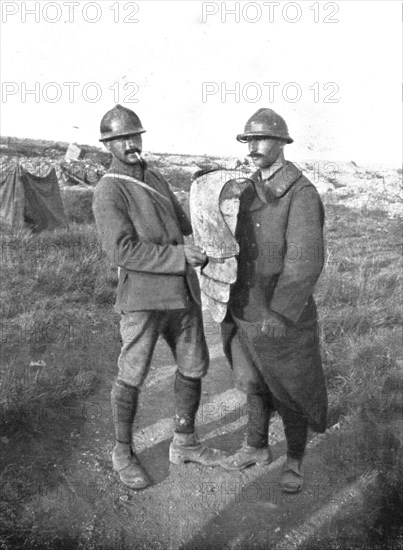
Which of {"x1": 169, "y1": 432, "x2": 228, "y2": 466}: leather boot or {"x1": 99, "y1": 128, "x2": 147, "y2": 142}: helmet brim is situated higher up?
{"x1": 99, "y1": 128, "x2": 147, "y2": 142}: helmet brim

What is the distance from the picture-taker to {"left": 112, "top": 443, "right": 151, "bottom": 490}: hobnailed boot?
299cm

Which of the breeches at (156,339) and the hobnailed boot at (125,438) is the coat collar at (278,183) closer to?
the breeches at (156,339)

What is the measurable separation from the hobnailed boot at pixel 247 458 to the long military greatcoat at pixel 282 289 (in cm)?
47

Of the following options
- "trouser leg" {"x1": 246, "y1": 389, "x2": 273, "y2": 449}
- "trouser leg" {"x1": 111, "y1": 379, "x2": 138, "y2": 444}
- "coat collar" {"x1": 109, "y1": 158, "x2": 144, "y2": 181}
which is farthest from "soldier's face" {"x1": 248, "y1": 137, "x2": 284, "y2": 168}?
"trouser leg" {"x1": 111, "y1": 379, "x2": 138, "y2": 444}

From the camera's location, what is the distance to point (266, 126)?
246 centimetres

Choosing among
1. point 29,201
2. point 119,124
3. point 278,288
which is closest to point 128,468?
point 278,288

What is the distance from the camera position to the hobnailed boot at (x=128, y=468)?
9.82 feet

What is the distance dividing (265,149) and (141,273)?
0.88 m

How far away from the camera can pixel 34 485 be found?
9.69 feet

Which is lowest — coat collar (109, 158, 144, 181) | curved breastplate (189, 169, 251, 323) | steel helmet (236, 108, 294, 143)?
curved breastplate (189, 169, 251, 323)

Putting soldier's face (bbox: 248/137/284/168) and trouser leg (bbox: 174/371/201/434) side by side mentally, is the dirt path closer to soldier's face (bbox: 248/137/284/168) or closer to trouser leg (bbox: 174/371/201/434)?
trouser leg (bbox: 174/371/201/434)

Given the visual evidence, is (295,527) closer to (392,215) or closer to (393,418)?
(393,418)

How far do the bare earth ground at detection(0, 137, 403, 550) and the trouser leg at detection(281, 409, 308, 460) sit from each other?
0.23 meters

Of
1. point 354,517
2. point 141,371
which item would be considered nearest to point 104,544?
point 141,371
